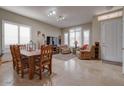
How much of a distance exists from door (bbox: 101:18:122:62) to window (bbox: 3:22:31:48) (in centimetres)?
452

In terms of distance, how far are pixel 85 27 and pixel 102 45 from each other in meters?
3.64

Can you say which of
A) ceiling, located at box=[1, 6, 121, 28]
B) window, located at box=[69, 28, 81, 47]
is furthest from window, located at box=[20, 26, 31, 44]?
window, located at box=[69, 28, 81, 47]

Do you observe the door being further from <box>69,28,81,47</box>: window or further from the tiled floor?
<box>69,28,81,47</box>: window

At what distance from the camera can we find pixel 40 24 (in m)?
8.66

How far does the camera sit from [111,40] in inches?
235

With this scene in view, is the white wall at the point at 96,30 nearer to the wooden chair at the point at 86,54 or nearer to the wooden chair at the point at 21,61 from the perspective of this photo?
the wooden chair at the point at 86,54

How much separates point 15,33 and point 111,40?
16.9ft

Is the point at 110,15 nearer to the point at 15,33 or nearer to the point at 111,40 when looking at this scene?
the point at 111,40

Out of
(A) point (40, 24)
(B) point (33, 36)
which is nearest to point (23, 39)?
(B) point (33, 36)

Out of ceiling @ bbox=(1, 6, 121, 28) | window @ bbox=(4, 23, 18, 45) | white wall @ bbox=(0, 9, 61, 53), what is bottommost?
window @ bbox=(4, 23, 18, 45)

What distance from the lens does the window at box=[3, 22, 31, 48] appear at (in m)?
6.04

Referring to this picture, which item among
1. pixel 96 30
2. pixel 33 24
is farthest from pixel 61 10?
pixel 33 24

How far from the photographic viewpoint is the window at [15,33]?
238 inches

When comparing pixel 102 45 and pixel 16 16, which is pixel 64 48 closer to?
pixel 102 45
